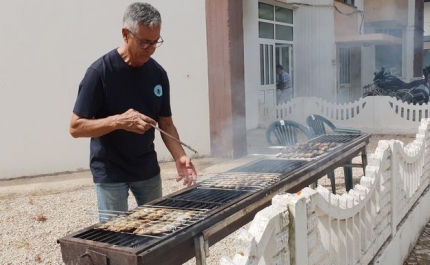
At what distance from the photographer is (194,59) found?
8625 millimetres

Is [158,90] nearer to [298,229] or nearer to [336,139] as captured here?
[298,229]

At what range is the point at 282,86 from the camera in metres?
13.6

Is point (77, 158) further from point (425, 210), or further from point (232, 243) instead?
point (425, 210)

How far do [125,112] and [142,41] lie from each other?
46 centimetres

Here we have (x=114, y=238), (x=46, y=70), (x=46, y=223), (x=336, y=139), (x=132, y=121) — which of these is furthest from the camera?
(x=46, y=70)

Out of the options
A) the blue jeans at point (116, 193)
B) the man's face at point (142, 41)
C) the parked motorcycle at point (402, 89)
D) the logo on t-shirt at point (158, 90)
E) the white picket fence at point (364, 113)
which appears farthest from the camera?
the parked motorcycle at point (402, 89)

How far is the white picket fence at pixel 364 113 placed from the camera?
11305 millimetres

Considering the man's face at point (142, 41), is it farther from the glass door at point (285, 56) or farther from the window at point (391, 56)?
the window at point (391, 56)

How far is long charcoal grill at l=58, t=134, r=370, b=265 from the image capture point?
219 centimetres

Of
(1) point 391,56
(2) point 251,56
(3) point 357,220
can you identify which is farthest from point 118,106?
(1) point 391,56

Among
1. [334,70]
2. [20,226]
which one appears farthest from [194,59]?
[334,70]

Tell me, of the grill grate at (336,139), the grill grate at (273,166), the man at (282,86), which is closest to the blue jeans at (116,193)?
the grill grate at (273,166)

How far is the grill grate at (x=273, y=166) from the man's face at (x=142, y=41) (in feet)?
4.86

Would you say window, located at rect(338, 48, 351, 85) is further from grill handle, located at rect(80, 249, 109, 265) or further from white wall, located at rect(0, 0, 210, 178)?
grill handle, located at rect(80, 249, 109, 265)
